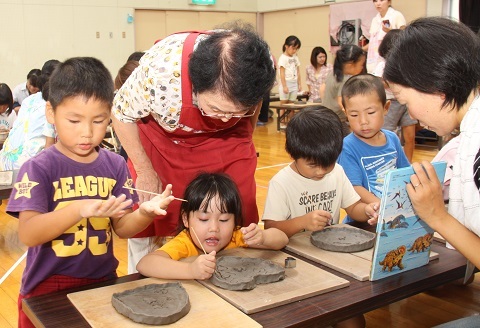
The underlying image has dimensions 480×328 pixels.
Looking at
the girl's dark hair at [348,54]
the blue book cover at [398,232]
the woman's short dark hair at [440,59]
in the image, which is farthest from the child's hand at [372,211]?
the girl's dark hair at [348,54]

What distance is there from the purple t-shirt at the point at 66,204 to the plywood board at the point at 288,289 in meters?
0.42

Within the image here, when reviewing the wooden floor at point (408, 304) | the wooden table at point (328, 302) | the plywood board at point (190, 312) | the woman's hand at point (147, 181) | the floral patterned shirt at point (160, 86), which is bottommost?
the wooden floor at point (408, 304)

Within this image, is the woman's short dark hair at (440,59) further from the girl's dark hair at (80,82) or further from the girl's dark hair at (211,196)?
the girl's dark hair at (80,82)

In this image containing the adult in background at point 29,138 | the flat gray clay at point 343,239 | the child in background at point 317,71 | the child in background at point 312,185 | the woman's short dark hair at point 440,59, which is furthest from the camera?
the child in background at point 317,71

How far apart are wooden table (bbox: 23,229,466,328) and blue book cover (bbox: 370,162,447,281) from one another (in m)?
0.03

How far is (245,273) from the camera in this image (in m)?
1.42

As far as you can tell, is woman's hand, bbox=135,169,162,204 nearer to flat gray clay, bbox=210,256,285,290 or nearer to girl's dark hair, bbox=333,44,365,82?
flat gray clay, bbox=210,256,285,290

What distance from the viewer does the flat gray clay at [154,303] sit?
3.81 ft

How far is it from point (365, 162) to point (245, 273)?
1.29 metres

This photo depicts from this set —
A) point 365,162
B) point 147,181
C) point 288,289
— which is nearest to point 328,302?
point 288,289

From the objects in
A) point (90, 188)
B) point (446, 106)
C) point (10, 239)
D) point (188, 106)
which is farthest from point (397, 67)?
point (10, 239)

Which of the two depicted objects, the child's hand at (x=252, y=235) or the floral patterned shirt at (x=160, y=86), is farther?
the floral patterned shirt at (x=160, y=86)

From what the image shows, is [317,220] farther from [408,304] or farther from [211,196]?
[408,304]

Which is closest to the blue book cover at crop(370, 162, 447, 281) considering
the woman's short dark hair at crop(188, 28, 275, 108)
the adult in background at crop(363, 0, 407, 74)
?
the woman's short dark hair at crop(188, 28, 275, 108)
